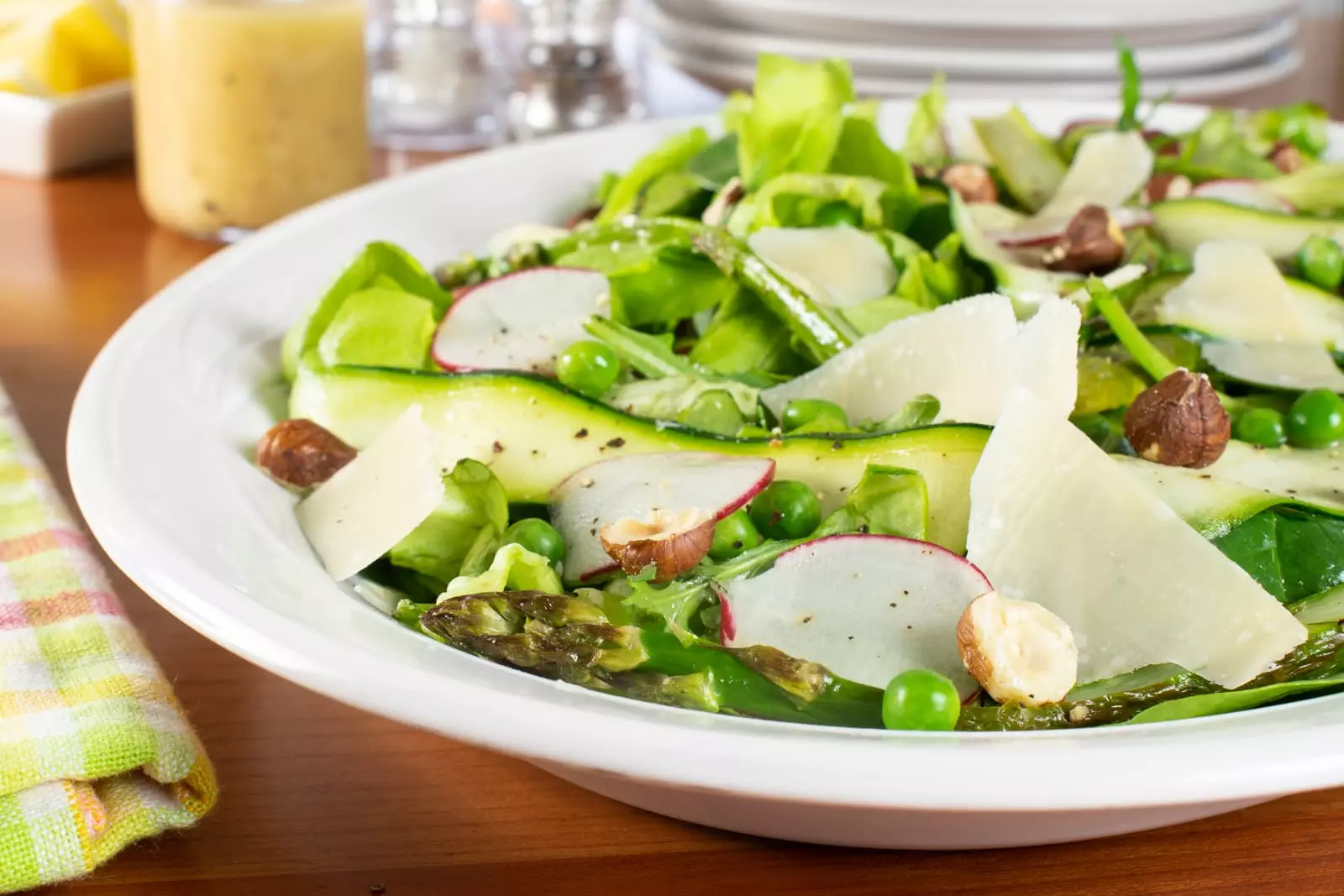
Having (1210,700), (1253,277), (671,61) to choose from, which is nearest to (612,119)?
(671,61)

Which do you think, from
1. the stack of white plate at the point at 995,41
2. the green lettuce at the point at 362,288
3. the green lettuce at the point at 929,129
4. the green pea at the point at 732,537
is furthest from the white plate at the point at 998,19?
the green pea at the point at 732,537

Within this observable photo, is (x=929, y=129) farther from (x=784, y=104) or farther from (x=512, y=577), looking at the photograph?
(x=512, y=577)

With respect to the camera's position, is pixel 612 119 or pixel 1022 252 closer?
pixel 1022 252

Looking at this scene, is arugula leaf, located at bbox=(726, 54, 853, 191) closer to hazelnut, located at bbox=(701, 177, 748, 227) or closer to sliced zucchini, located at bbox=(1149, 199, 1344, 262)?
hazelnut, located at bbox=(701, 177, 748, 227)

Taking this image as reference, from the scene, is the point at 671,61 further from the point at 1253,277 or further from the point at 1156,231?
the point at 1253,277

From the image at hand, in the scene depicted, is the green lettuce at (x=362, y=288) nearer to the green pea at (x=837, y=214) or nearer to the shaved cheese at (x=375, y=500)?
the shaved cheese at (x=375, y=500)

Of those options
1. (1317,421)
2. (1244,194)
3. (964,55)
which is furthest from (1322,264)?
(964,55)
